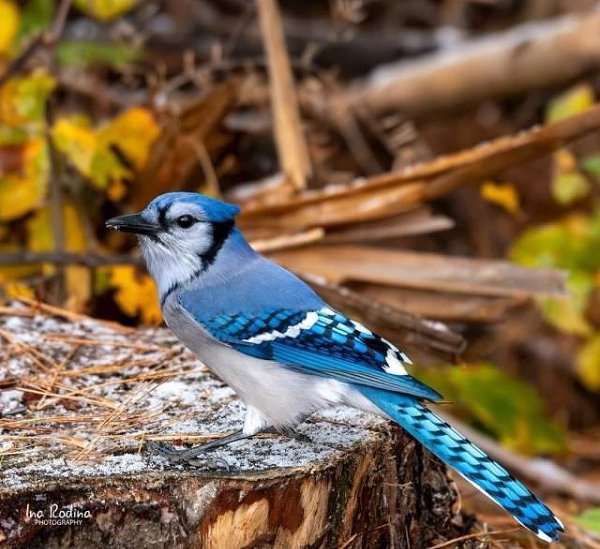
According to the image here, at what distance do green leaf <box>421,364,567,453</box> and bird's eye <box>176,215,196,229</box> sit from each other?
1.98 m

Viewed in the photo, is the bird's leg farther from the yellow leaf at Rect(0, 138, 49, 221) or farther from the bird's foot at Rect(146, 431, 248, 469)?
the yellow leaf at Rect(0, 138, 49, 221)

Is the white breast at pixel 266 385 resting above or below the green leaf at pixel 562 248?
above

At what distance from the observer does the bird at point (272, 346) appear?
183 centimetres

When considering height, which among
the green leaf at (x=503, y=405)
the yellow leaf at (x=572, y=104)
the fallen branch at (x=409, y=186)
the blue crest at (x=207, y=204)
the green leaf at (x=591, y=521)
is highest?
the yellow leaf at (x=572, y=104)

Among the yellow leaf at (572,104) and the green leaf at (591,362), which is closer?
the yellow leaf at (572,104)

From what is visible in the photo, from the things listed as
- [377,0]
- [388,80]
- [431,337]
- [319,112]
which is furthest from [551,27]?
[431,337]

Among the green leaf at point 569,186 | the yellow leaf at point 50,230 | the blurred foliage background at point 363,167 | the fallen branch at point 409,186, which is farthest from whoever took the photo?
the green leaf at point 569,186

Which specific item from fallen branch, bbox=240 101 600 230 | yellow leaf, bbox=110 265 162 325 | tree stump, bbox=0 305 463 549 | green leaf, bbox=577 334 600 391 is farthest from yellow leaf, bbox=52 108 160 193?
green leaf, bbox=577 334 600 391

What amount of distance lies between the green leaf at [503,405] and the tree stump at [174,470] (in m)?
1.79

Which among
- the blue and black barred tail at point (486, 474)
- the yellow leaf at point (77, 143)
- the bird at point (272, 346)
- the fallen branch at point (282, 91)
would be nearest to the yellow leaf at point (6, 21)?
the yellow leaf at point (77, 143)

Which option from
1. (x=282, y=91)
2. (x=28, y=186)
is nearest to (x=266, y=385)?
(x=28, y=186)

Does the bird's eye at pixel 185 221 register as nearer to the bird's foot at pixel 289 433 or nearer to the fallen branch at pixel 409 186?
the bird's foot at pixel 289 433

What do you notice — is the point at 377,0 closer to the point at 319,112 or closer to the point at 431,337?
the point at 319,112

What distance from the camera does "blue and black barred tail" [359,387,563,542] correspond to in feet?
5.83
